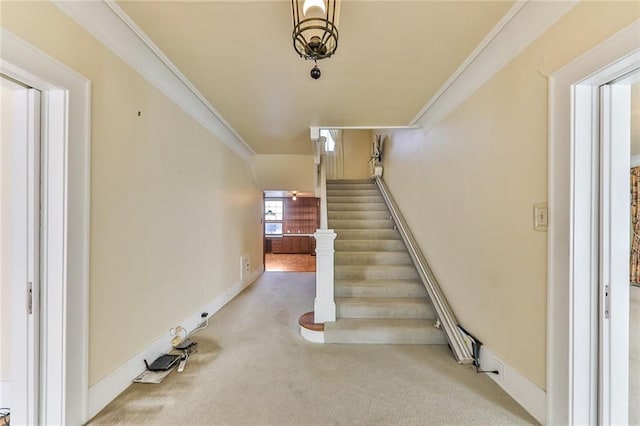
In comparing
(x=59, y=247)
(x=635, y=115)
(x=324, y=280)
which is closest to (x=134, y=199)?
(x=59, y=247)

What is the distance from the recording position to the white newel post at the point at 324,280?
2.48 meters

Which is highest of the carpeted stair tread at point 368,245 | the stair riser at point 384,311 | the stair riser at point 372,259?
the carpeted stair tread at point 368,245

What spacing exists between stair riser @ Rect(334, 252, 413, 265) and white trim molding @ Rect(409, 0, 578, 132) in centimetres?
166

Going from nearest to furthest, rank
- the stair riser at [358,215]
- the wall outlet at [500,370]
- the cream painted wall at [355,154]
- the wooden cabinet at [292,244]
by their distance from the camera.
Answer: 1. the wall outlet at [500,370]
2. the stair riser at [358,215]
3. the cream painted wall at [355,154]
4. the wooden cabinet at [292,244]

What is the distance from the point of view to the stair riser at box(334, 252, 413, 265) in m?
3.21

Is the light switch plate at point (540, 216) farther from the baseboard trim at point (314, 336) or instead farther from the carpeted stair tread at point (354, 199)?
the carpeted stair tread at point (354, 199)

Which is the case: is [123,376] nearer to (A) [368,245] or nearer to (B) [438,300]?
(B) [438,300]

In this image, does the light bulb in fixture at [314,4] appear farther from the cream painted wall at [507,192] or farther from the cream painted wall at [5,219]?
the cream painted wall at [5,219]

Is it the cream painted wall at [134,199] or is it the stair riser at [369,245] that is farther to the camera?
the stair riser at [369,245]

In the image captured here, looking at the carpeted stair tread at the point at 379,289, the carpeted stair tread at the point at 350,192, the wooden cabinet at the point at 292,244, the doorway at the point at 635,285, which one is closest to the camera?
the doorway at the point at 635,285

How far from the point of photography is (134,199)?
1.72 metres

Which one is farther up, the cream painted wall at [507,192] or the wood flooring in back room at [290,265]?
the cream painted wall at [507,192]

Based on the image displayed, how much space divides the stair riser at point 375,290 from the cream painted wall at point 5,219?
231 cm

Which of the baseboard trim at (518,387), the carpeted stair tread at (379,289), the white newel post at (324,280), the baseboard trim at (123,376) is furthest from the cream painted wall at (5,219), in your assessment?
the baseboard trim at (518,387)
